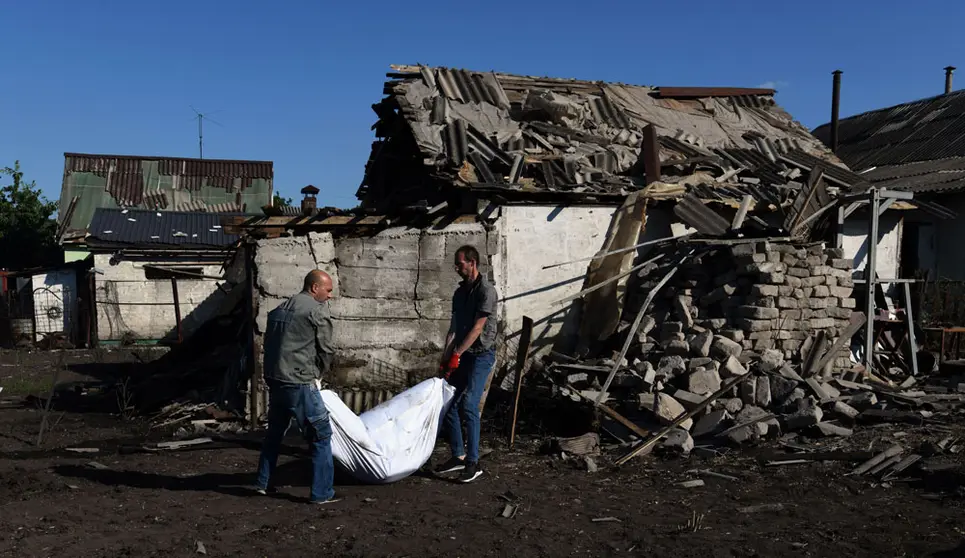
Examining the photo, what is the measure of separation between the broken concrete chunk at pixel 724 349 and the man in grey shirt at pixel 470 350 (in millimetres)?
3811

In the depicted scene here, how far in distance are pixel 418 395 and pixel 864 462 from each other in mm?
4032

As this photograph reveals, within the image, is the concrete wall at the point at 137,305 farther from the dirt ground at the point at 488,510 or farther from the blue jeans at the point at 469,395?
the blue jeans at the point at 469,395

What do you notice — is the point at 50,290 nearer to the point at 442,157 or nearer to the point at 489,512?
the point at 442,157

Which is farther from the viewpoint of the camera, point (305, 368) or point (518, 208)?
point (518, 208)

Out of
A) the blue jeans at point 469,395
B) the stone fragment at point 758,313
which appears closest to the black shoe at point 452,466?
the blue jeans at point 469,395

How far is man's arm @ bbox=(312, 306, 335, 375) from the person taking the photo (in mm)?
5551

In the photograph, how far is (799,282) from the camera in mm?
9859

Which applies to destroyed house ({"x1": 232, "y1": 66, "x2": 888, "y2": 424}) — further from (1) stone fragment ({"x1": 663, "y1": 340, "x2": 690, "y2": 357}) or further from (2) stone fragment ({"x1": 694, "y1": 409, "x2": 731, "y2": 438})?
(2) stone fragment ({"x1": 694, "y1": 409, "x2": 731, "y2": 438})

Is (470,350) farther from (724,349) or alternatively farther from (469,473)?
(724,349)

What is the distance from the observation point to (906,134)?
72.4 ft

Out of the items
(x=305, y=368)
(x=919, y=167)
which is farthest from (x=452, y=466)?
(x=919, y=167)

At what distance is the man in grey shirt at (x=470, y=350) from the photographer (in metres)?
6.37

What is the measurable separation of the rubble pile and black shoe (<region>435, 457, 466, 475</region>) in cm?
218

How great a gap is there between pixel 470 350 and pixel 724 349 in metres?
4.08
